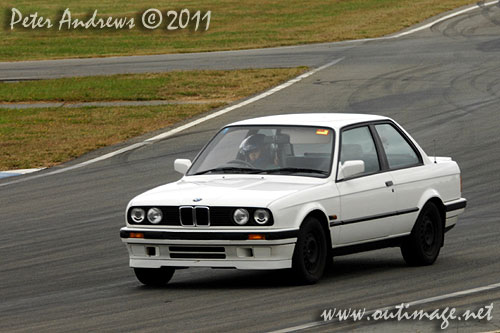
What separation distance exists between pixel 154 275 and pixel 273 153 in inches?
61.7

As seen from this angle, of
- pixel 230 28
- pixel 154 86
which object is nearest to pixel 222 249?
pixel 154 86

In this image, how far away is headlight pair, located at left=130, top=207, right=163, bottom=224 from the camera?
34.0ft

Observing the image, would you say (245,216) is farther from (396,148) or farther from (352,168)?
(396,148)

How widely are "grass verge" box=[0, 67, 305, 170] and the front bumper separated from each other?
36.3 ft

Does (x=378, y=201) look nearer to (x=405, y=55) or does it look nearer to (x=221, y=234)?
(x=221, y=234)

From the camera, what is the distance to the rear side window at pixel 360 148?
37.0 feet

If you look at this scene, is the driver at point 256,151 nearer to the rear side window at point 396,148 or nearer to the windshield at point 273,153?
the windshield at point 273,153

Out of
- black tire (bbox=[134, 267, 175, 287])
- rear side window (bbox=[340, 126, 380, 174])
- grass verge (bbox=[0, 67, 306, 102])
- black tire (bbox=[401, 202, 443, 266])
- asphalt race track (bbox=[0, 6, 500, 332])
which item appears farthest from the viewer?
grass verge (bbox=[0, 67, 306, 102])

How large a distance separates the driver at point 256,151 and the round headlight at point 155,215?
1.16 meters

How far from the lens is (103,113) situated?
1057 inches

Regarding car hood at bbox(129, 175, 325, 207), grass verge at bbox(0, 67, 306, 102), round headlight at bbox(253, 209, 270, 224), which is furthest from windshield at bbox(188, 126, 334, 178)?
grass verge at bbox(0, 67, 306, 102)

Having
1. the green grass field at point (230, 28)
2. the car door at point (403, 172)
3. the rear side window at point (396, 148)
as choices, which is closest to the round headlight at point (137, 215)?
the car door at point (403, 172)

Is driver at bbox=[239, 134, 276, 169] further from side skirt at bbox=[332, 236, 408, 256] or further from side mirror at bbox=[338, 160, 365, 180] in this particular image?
side skirt at bbox=[332, 236, 408, 256]

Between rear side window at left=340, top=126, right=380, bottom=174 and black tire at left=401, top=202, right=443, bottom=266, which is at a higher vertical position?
rear side window at left=340, top=126, right=380, bottom=174
